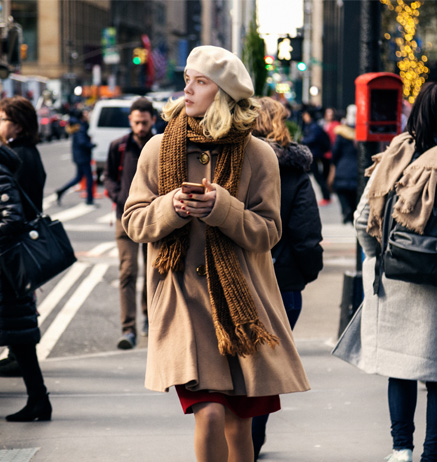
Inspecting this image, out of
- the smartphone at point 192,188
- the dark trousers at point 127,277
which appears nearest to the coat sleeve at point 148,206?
the smartphone at point 192,188

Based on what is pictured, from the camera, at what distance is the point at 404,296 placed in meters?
4.53

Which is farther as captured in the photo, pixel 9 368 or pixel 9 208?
pixel 9 368

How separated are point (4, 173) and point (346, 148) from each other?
35.5ft

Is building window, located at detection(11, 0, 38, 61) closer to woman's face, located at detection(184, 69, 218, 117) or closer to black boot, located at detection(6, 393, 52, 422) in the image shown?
black boot, located at detection(6, 393, 52, 422)

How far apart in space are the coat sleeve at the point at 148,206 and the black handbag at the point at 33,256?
1717 millimetres

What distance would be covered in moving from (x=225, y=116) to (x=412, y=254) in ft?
3.81

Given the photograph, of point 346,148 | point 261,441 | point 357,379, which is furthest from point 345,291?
point 346,148

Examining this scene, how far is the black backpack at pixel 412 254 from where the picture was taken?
430 cm

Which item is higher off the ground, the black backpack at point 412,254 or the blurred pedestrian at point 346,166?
the black backpack at point 412,254

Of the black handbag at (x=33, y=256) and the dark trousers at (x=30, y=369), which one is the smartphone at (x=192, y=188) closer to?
the black handbag at (x=33, y=256)

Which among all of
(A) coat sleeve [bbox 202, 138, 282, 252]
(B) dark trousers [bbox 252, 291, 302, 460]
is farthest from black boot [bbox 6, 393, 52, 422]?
(A) coat sleeve [bbox 202, 138, 282, 252]

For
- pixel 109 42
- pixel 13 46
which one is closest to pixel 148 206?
pixel 13 46

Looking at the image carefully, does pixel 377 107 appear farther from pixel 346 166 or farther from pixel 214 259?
pixel 346 166

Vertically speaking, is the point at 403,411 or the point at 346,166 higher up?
the point at 346,166
